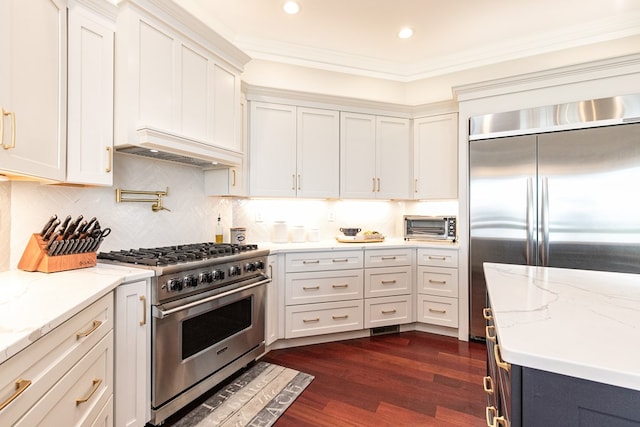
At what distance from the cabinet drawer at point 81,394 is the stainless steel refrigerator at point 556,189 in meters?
A: 2.90

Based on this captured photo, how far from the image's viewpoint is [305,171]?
323 cm

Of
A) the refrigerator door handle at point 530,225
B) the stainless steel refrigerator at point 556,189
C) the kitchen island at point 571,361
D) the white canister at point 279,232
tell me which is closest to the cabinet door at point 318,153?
the white canister at point 279,232

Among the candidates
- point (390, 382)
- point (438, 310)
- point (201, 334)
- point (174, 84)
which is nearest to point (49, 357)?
point (201, 334)

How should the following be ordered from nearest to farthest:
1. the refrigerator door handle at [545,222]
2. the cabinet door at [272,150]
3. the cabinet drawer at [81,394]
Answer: the cabinet drawer at [81,394]
the refrigerator door handle at [545,222]
the cabinet door at [272,150]

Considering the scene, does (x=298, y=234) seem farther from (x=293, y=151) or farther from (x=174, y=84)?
(x=174, y=84)

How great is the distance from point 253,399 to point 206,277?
861 mm

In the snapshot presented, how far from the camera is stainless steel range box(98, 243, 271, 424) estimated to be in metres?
1.77

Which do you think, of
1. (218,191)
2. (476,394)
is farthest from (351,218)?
(476,394)

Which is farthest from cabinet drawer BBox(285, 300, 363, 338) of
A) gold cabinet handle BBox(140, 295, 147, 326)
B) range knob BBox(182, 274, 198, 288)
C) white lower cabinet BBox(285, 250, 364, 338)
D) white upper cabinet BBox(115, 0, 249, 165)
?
white upper cabinet BBox(115, 0, 249, 165)

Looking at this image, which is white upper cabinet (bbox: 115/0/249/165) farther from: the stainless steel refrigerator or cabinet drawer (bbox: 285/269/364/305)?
the stainless steel refrigerator

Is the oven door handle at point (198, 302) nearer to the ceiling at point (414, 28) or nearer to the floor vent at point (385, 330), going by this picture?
the floor vent at point (385, 330)

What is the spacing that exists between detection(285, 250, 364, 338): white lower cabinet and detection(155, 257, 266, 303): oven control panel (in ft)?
1.38

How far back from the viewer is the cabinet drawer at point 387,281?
3098mm

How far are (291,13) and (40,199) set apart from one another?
2.43 metres
